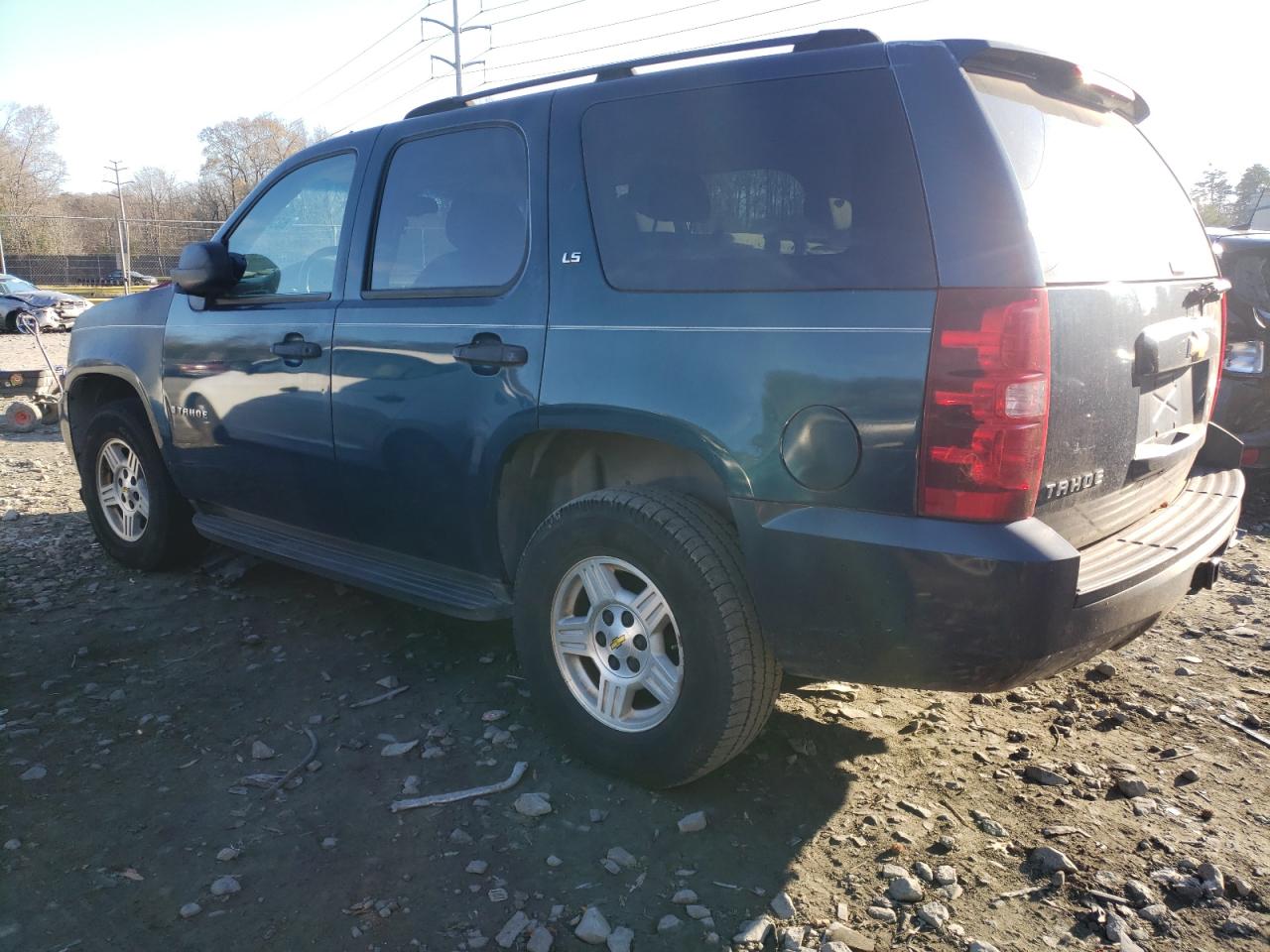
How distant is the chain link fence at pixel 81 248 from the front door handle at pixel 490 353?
28.1 meters

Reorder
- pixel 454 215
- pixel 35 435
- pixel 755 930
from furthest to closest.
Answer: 1. pixel 35 435
2. pixel 454 215
3. pixel 755 930

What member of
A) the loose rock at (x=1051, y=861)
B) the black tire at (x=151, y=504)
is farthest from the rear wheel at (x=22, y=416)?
the loose rock at (x=1051, y=861)

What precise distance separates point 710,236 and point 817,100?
1.45ft

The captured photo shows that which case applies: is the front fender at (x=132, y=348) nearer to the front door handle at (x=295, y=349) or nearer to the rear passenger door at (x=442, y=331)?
the front door handle at (x=295, y=349)

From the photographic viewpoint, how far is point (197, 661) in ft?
12.8

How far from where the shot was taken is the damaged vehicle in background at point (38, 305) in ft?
68.8

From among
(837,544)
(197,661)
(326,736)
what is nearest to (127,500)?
(197,661)

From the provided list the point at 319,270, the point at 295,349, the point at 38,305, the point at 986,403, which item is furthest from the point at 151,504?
the point at 38,305

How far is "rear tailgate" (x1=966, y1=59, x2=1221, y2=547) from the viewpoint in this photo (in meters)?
2.35

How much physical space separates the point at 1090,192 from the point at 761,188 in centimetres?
91

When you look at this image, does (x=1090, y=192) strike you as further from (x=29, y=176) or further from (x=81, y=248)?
(x=29, y=176)

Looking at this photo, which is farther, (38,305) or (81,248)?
(81,248)

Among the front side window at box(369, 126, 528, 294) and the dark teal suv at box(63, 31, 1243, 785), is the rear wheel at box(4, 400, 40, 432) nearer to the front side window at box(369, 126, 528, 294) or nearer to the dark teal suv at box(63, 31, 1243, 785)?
the dark teal suv at box(63, 31, 1243, 785)

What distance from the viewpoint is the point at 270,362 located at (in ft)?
12.7
